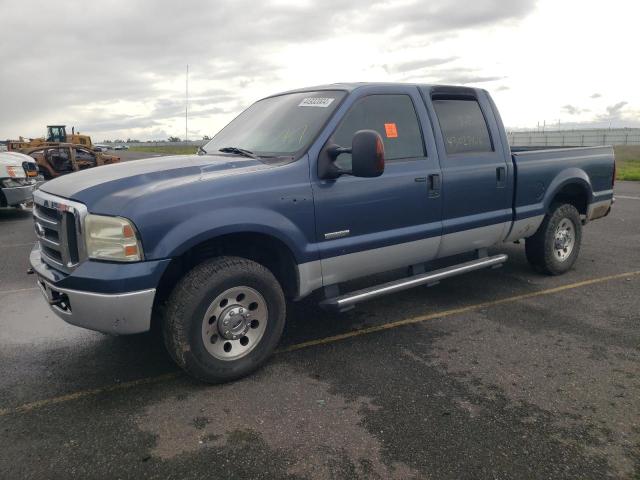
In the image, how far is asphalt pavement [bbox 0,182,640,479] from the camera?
2.61 m

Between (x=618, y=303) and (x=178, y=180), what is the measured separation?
164 inches

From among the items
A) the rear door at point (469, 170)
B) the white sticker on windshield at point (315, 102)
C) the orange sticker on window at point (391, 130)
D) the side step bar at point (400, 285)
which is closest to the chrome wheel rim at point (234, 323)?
the side step bar at point (400, 285)

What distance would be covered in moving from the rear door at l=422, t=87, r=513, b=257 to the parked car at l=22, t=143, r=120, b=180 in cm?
1612

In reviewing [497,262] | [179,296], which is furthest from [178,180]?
[497,262]

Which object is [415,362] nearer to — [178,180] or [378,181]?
[378,181]

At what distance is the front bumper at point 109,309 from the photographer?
3027 millimetres

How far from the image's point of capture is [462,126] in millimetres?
4781

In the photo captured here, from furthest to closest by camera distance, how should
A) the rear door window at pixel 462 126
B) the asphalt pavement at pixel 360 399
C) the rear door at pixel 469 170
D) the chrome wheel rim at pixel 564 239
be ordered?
the chrome wheel rim at pixel 564 239, the rear door window at pixel 462 126, the rear door at pixel 469 170, the asphalt pavement at pixel 360 399

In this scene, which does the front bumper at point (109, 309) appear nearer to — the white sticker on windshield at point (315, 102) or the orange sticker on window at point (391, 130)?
the white sticker on windshield at point (315, 102)

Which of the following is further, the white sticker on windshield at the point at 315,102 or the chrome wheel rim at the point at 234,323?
the white sticker on windshield at the point at 315,102

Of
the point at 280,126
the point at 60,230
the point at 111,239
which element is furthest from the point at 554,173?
the point at 60,230

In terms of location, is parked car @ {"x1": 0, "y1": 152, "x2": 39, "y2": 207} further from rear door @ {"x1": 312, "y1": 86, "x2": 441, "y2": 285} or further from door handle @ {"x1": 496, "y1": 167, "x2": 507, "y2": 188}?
door handle @ {"x1": 496, "y1": 167, "x2": 507, "y2": 188}

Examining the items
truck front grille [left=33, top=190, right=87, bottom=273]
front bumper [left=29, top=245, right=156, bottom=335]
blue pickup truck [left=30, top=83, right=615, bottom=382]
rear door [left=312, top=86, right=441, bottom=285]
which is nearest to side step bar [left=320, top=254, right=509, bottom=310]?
blue pickup truck [left=30, top=83, right=615, bottom=382]

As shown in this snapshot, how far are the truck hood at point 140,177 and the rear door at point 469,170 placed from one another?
5.80ft
